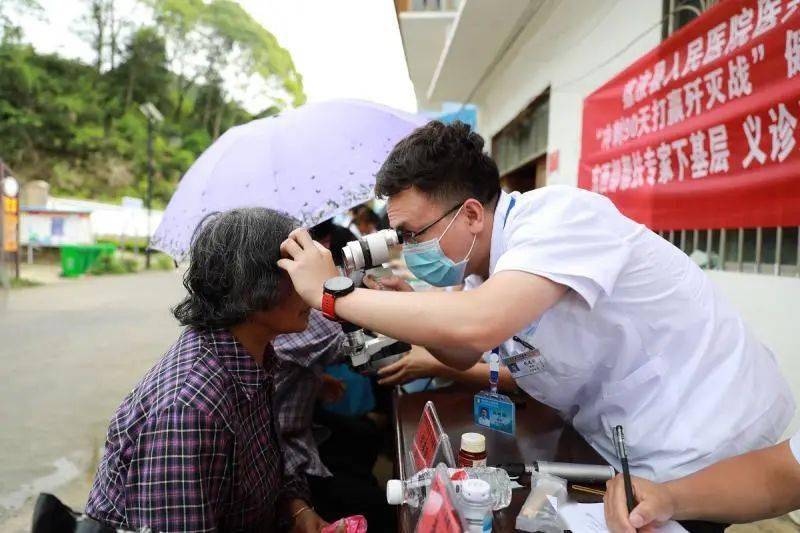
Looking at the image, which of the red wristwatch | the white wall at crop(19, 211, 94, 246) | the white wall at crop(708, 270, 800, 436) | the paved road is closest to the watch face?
the red wristwatch

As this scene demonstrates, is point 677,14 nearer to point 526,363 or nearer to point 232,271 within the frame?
point 526,363

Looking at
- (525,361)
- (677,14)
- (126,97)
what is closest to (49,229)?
(126,97)

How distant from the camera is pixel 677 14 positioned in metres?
3.01

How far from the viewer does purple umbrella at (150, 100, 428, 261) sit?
214 cm

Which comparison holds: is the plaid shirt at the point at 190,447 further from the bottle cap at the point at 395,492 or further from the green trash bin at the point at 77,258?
the green trash bin at the point at 77,258

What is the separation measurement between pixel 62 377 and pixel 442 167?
16.4 feet

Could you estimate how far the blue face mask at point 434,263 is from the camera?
4.97ft

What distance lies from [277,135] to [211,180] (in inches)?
13.8

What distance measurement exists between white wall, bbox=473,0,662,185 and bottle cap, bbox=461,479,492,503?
315cm

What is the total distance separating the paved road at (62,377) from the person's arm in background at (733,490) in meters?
2.90

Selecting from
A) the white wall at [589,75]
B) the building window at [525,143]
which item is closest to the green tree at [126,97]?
the building window at [525,143]

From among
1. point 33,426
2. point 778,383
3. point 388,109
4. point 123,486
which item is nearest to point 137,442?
point 123,486

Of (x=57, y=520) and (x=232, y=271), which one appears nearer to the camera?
(x=57, y=520)

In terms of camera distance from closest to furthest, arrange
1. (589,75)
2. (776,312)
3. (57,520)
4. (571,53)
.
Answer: (57,520)
(776,312)
(589,75)
(571,53)
